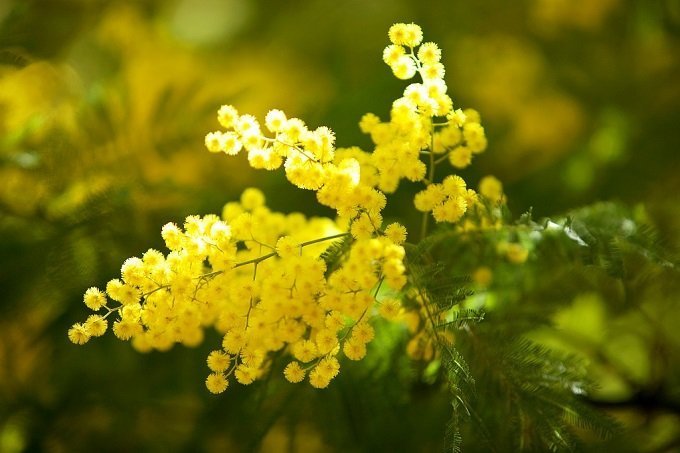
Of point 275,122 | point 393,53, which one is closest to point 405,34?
point 393,53

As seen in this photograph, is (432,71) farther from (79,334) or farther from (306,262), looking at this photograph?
(79,334)

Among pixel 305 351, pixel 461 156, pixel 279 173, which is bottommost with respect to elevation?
pixel 279 173

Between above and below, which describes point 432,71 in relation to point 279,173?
above

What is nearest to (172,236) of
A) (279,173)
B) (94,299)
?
(94,299)

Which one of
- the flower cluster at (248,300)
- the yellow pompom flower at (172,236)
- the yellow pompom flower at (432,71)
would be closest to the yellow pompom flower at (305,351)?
the flower cluster at (248,300)

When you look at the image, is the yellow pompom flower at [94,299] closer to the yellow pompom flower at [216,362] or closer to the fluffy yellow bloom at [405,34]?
the yellow pompom flower at [216,362]

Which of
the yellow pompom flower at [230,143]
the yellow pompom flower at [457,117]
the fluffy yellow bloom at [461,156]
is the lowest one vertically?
the yellow pompom flower at [230,143]

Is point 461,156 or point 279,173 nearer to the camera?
point 461,156
